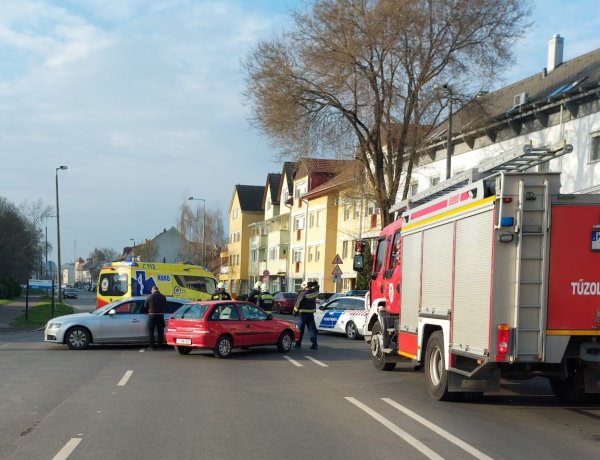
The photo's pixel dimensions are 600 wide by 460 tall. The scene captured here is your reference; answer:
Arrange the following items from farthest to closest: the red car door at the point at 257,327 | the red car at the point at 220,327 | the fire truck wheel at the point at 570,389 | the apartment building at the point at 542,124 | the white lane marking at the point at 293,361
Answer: the apartment building at the point at 542,124
the red car door at the point at 257,327
the red car at the point at 220,327
the white lane marking at the point at 293,361
the fire truck wheel at the point at 570,389

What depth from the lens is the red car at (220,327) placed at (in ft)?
53.9

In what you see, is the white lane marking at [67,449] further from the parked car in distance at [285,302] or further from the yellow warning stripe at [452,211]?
the parked car in distance at [285,302]

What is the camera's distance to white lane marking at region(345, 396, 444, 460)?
7.33m

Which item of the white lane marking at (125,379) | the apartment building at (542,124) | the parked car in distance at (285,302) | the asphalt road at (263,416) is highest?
the apartment building at (542,124)

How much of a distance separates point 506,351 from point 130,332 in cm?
1209

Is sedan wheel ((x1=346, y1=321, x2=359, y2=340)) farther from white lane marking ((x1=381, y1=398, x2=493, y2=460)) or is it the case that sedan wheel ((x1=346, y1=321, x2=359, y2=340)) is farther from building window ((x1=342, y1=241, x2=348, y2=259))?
Answer: building window ((x1=342, y1=241, x2=348, y2=259))

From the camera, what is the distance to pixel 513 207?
871cm

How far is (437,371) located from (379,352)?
3.77m

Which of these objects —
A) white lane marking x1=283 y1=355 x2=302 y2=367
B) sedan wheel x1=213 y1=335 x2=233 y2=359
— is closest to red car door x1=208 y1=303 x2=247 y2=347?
sedan wheel x1=213 y1=335 x2=233 y2=359

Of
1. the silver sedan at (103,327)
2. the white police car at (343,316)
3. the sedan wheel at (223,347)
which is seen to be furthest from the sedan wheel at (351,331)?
the sedan wheel at (223,347)

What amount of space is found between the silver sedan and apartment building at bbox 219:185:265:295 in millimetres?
67724

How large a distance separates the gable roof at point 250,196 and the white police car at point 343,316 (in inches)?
2493

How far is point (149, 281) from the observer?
26016mm

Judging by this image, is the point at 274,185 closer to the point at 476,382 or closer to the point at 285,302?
the point at 285,302
